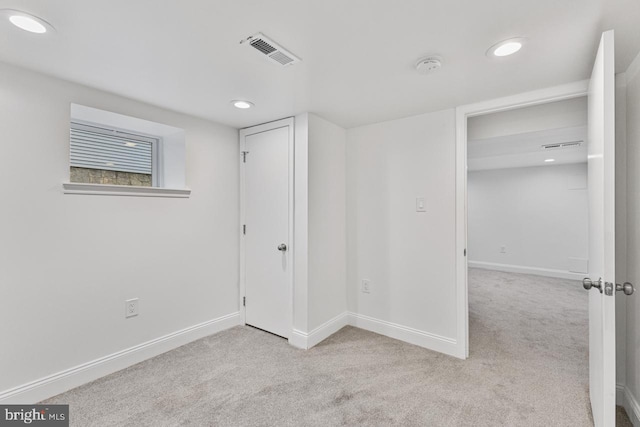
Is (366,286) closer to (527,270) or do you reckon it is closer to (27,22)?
(27,22)

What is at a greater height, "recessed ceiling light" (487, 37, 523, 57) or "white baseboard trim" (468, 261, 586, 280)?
"recessed ceiling light" (487, 37, 523, 57)

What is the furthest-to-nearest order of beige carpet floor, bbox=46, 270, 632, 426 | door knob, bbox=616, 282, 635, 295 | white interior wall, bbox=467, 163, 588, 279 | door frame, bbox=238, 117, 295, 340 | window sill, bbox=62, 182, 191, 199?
white interior wall, bbox=467, 163, 588, 279, door frame, bbox=238, 117, 295, 340, window sill, bbox=62, 182, 191, 199, beige carpet floor, bbox=46, 270, 632, 426, door knob, bbox=616, 282, 635, 295

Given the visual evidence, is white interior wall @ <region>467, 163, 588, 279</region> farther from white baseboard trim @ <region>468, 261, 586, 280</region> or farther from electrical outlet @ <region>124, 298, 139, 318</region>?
electrical outlet @ <region>124, 298, 139, 318</region>

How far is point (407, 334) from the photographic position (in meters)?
2.75

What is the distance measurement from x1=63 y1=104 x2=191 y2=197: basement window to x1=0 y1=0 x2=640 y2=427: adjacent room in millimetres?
18

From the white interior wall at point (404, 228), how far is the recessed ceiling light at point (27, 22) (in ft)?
7.87

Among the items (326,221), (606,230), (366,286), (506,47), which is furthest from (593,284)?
(326,221)

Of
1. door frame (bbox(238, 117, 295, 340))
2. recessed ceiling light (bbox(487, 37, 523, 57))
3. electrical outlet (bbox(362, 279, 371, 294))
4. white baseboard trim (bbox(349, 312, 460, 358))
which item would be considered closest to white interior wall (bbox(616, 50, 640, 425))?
recessed ceiling light (bbox(487, 37, 523, 57))

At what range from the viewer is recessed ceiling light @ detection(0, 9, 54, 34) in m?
1.27

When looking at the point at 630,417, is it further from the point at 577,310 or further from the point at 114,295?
the point at 114,295

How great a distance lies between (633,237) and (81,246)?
11.8ft

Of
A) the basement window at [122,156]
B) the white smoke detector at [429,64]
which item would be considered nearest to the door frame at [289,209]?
the basement window at [122,156]

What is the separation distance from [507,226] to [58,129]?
22.8 feet

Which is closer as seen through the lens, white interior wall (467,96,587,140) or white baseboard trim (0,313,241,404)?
white baseboard trim (0,313,241,404)
